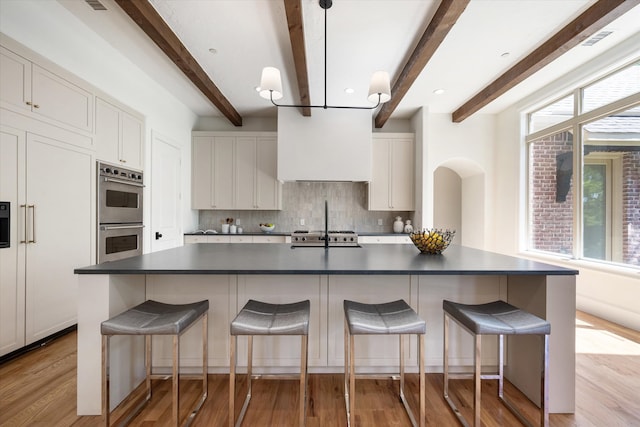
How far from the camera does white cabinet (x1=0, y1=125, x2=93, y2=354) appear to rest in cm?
207

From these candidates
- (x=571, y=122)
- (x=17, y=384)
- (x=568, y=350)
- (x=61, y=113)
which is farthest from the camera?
(x=571, y=122)

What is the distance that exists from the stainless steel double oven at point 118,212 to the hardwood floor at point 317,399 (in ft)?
3.55

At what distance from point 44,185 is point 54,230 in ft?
1.25

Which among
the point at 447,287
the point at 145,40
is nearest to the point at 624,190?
the point at 447,287

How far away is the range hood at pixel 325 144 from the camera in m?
4.30

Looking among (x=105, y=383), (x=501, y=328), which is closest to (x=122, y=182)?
(x=105, y=383)

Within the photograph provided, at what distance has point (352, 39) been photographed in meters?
Answer: 2.68

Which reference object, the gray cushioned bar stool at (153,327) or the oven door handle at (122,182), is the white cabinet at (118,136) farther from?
the gray cushioned bar stool at (153,327)

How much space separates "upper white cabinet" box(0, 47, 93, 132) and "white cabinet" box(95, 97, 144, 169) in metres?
0.13

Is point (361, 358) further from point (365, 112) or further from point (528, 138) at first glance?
point (528, 138)

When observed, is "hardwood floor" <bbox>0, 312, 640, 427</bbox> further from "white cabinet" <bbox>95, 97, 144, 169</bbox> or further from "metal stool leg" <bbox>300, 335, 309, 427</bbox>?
"white cabinet" <bbox>95, 97, 144, 169</bbox>

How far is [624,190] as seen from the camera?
297 centimetres

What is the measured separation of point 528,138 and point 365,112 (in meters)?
2.42

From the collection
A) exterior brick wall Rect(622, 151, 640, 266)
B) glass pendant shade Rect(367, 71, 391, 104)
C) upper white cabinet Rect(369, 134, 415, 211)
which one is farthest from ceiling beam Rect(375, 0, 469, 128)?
exterior brick wall Rect(622, 151, 640, 266)
